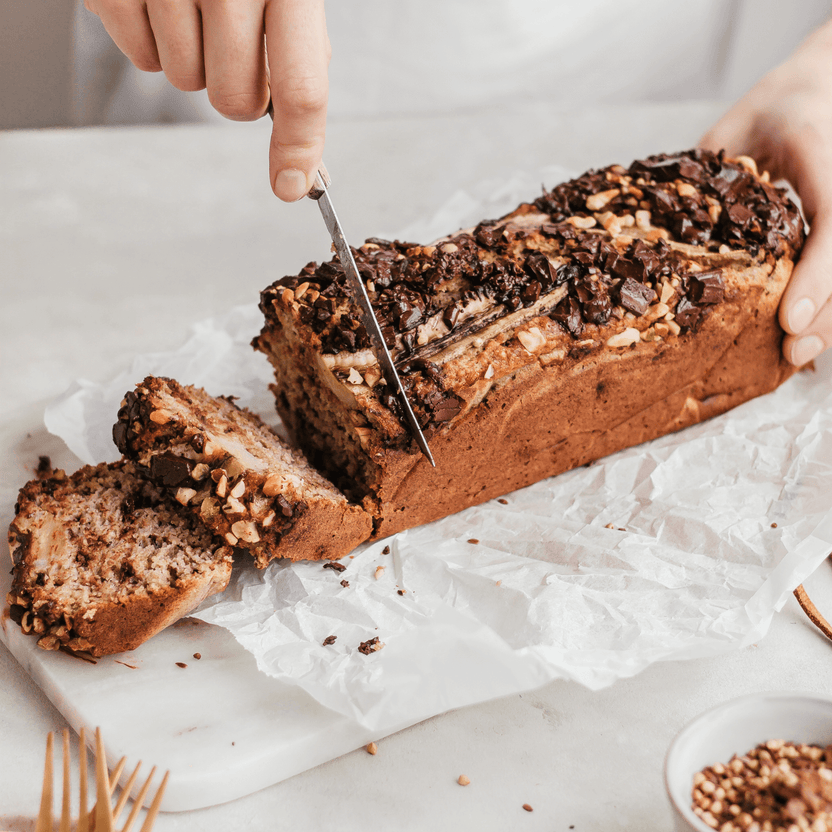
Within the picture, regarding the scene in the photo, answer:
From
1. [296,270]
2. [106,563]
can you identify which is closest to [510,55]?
[296,270]

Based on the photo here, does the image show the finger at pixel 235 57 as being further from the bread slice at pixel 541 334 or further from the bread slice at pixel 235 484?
the bread slice at pixel 235 484

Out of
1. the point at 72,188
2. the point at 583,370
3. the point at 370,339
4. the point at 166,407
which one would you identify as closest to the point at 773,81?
the point at 583,370

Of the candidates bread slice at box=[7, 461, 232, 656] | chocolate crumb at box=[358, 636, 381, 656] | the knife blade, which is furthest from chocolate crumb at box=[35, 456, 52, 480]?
chocolate crumb at box=[358, 636, 381, 656]

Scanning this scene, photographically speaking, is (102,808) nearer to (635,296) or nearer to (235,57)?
(235,57)

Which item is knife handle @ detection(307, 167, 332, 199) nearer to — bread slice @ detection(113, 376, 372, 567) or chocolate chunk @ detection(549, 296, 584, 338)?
bread slice @ detection(113, 376, 372, 567)

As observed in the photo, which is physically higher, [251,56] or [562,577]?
[251,56]

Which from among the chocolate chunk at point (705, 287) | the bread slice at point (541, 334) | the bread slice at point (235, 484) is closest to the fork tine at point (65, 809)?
the bread slice at point (235, 484)
